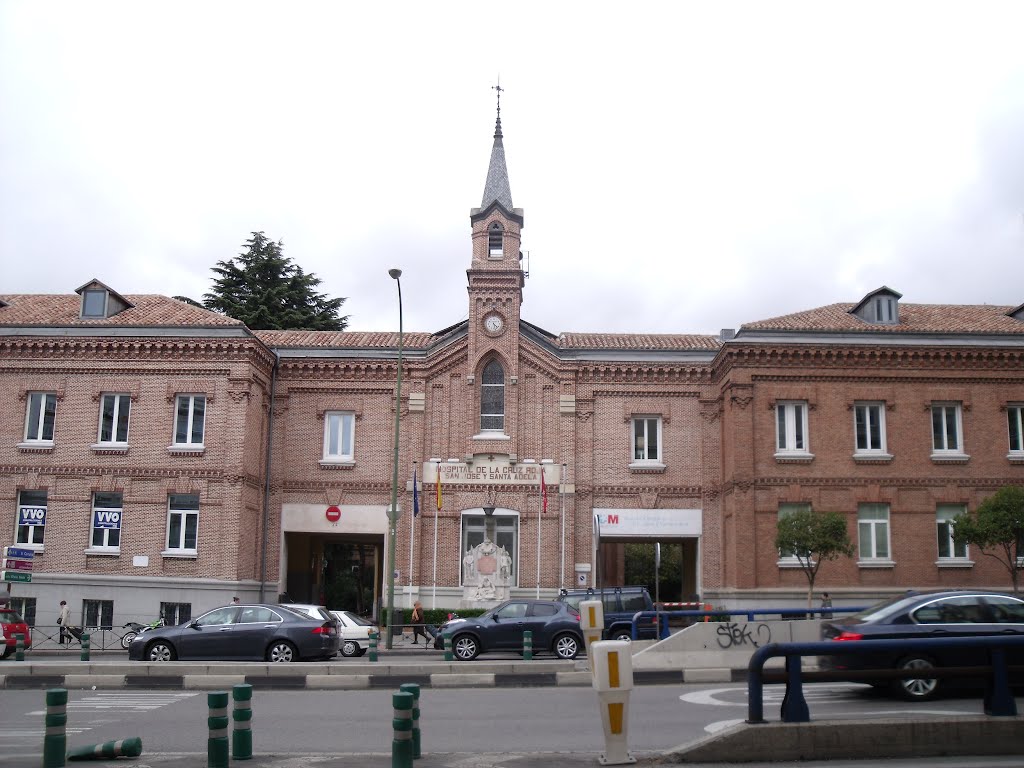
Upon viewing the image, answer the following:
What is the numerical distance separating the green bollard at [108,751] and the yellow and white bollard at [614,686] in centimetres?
476

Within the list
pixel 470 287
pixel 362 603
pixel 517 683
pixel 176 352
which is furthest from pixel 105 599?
pixel 517 683

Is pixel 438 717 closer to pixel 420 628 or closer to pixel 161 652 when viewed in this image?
pixel 161 652

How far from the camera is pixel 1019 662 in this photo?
10898 millimetres

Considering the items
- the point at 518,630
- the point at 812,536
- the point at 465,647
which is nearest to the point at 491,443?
the point at 812,536

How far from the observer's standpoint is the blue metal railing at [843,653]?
934 centimetres

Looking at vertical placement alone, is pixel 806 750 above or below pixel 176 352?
below

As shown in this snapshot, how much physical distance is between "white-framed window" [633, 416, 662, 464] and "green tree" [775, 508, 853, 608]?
608 centimetres

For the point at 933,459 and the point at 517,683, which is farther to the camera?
the point at 933,459

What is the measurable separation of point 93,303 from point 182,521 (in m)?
8.29

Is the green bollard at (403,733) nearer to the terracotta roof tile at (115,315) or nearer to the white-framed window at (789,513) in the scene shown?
the white-framed window at (789,513)

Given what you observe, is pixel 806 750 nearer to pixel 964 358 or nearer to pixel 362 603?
pixel 964 358

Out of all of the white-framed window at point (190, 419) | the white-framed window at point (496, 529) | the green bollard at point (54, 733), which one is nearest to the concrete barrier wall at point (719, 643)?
the green bollard at point (54, 733)

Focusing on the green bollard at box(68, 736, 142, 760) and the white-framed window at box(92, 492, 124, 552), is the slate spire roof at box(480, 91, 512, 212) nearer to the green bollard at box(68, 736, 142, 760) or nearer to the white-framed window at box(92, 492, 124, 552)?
the white-framed window at box(92, 492, 124, 552)

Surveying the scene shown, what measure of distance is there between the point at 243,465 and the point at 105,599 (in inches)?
238
